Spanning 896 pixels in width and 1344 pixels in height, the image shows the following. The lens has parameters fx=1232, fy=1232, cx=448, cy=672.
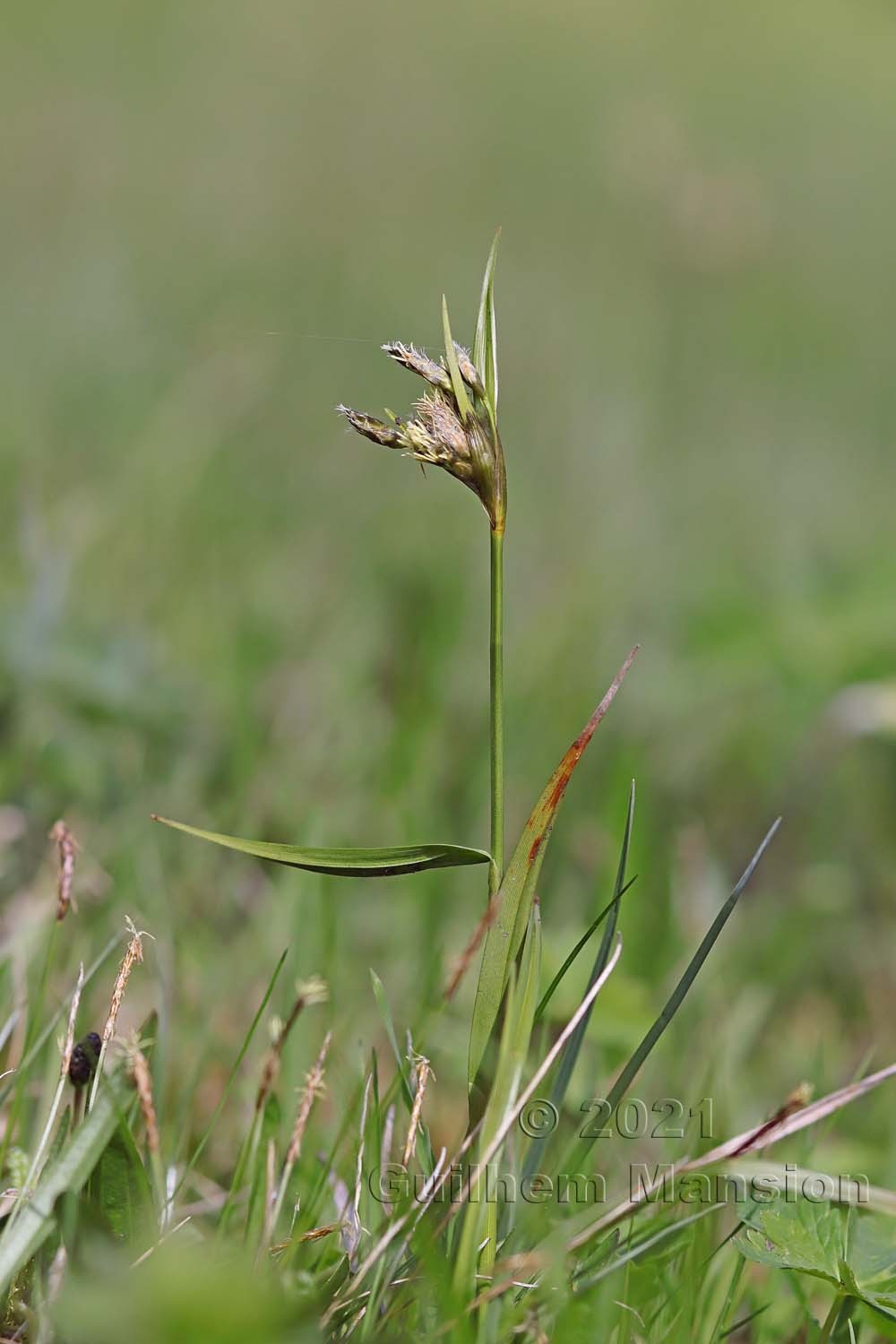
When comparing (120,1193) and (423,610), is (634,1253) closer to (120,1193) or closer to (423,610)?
(120,1193)

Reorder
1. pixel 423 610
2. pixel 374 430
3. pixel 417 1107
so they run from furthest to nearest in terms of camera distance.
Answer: pixel 423 610 < pixel 417 1107 < pixel 374 430

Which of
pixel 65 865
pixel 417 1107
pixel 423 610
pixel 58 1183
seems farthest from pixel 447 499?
pixel 58 1183

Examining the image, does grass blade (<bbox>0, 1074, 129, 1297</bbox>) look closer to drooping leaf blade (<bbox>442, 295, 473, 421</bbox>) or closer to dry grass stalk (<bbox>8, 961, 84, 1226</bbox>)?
dry grass stalk (<bbox>8, 961, 84, 1226</bbox>)

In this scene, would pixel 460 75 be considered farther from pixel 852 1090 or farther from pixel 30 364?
pixel 852 1090

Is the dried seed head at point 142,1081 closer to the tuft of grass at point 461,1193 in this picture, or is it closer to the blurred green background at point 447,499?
the tuft of grass at point 461,1193

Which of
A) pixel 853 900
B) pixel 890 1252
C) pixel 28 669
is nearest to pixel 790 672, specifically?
pixel 853 900
